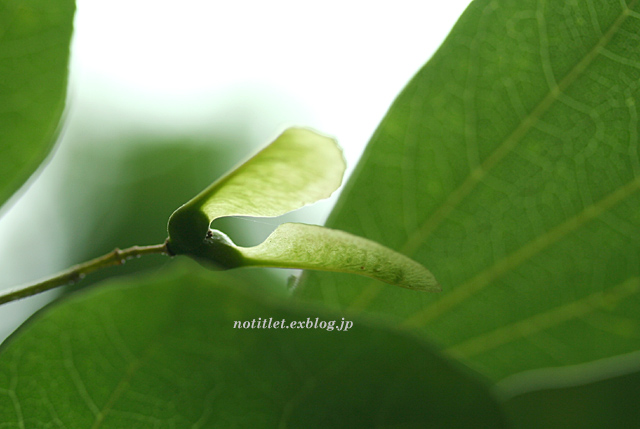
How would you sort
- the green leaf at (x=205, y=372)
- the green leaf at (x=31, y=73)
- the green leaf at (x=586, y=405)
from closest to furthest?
the green leaf at (x=205, y=372)
the green leaf at (x=31, y=73)
the green leaf at (x=586, y=405)

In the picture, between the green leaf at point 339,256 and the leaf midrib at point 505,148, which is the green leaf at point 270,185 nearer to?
the green leaf at point 339,256

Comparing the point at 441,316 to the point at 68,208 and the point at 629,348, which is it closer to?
the point at 629,348

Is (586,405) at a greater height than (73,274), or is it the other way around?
(73,274)

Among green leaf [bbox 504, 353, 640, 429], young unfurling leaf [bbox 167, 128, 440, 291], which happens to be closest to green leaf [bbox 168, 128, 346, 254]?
young unfurling leaf [bbox 167, 128, 440, 291]

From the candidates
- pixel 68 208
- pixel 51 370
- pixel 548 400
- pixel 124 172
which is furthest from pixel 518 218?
pixel 124 172

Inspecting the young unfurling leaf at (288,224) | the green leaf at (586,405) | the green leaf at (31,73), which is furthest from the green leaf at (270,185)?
the green leaf at (586,405)

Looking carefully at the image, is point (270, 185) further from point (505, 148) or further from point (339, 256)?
point (505, 148)

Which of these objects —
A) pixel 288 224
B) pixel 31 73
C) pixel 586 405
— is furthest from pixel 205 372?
pixel 586 405
